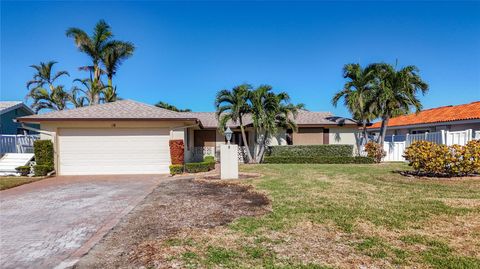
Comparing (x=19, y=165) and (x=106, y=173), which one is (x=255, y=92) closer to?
(x=106, y=173)

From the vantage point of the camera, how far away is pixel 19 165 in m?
13.7

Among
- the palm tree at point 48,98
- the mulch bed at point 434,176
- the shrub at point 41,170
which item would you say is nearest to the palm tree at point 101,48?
the palm tree at point 48,98

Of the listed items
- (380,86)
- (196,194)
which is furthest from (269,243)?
(380,86)

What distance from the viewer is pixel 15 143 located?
1702cm

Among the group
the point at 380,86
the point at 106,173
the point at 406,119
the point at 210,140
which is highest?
the point at 380,86

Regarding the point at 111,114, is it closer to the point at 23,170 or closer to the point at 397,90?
the point at 23,170

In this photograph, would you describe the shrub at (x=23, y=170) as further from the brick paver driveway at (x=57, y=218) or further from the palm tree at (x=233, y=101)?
the palm tree at (x=233, y=101)

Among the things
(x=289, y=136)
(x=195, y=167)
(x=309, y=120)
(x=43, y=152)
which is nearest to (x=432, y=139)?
(x=309, y=120)

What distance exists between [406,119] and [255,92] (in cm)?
1811

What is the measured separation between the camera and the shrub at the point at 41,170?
1267cm

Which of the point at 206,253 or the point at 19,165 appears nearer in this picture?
the point at 206,253

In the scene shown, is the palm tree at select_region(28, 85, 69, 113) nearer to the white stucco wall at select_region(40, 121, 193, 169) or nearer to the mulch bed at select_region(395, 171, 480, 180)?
the white stucco wall at select_region(40, 121, 193, 169)

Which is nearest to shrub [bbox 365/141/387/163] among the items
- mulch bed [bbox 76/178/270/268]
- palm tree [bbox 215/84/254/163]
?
palm tree [bbox 215/84/254/163]

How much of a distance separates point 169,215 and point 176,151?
7.54 meters
